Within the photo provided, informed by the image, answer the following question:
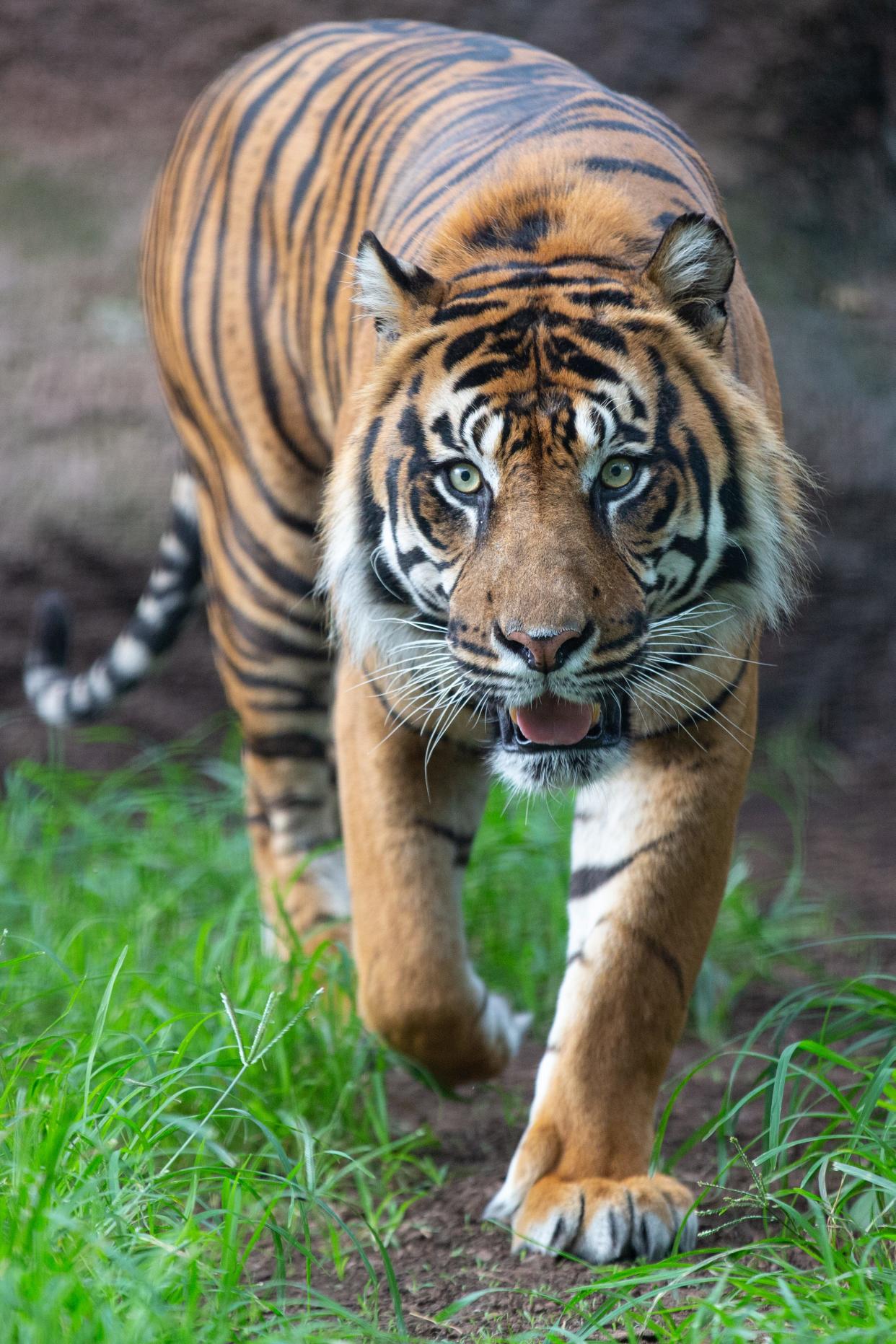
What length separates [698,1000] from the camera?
10.6ft

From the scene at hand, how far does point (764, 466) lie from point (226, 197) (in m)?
1.60

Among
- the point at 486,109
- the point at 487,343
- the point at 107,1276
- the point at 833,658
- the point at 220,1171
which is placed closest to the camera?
the point at 107,1276

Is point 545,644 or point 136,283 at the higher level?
point 136,283

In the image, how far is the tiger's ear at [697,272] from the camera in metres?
2.11

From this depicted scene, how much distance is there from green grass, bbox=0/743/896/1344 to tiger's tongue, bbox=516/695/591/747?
0.49m

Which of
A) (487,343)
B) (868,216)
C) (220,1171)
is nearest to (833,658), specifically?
(868,216)

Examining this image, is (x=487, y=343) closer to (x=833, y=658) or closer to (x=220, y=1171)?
(x=220, y=1171)

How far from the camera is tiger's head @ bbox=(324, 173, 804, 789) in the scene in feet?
6.84

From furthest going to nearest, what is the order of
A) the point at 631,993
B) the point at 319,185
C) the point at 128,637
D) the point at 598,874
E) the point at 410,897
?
the point at 128,637, the point at 319,185, the point at 410,897, the point at 598,874, the point at 631,993

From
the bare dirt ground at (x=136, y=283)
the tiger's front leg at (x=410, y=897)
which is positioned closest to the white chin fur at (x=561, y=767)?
the tiger's front leg at (x=410, y=897)

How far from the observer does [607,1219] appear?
2.14 metres

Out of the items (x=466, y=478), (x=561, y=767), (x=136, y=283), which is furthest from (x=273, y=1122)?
(x=136, y=283)

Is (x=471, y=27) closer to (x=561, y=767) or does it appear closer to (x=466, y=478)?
(x=466, y=478)

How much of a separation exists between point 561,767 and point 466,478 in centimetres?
42
